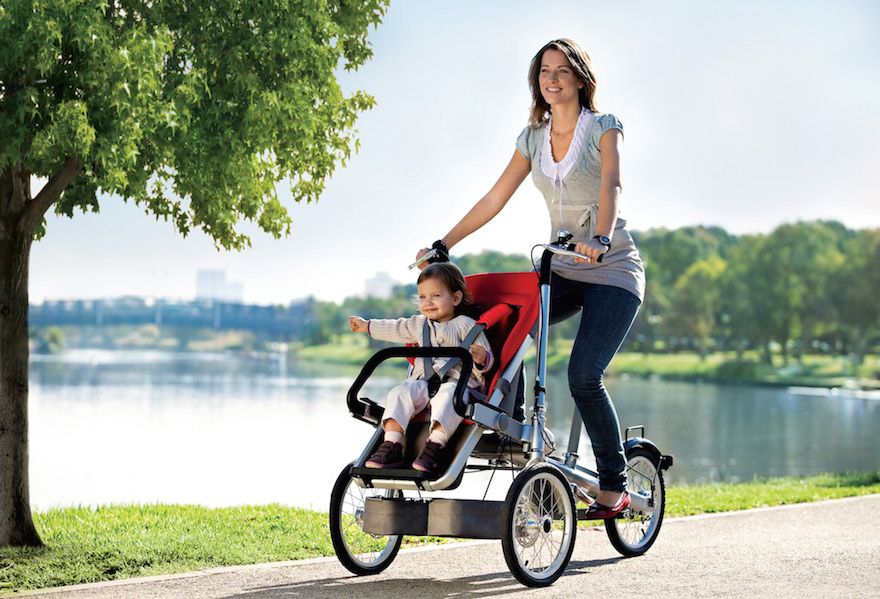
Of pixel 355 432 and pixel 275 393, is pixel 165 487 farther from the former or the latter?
pixel 275 393

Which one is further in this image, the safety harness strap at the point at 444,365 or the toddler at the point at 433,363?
the safety harness strap at the point at 444,365

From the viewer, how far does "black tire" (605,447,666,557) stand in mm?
6598

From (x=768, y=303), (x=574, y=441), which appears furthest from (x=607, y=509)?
(x=768, y=303)

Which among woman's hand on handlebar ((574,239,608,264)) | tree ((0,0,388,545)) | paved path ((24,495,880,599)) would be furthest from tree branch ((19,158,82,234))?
woman's hand on handlebar ((574,239,608,264))

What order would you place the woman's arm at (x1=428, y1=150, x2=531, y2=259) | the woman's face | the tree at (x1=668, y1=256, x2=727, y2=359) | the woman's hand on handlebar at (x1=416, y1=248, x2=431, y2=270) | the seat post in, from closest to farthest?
the woman's face, the woman's hand on handlebar at (x1=416, y1=248, x2=431, y2=270), the seat post, the woman's arm at (x1=428, y1=150, x2=531, y2=259), the tree at (x1=668, y1=256, x2=727, y2=359)

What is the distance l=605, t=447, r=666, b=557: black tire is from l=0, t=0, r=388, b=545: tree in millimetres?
3155

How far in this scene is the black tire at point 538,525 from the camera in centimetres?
519

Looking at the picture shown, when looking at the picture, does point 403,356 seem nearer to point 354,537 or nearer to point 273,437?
point 354,537

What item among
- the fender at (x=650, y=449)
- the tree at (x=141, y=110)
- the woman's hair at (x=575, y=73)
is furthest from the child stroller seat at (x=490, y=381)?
the tree at (x=141, y=110)

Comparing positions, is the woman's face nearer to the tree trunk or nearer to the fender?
the fender

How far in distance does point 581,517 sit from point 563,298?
3.61ft

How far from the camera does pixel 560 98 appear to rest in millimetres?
5844

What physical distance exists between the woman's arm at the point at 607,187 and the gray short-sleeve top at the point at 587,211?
0.15 feet

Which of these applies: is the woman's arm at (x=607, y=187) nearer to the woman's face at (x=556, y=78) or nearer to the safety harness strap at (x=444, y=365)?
the woman's face at (x=556, y=78)
